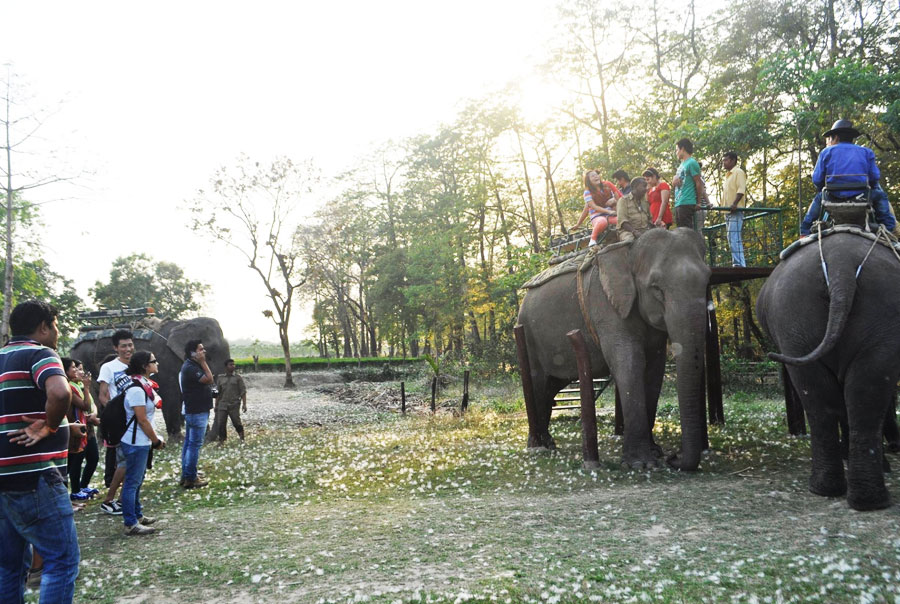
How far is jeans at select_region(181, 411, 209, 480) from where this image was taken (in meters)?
9.27

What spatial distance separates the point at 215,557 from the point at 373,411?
16332mm

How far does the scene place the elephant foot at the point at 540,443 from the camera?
1101 cm

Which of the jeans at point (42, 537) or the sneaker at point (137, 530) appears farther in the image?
the sneaker at point (137, 530)

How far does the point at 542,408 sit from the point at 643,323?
317 centimetres

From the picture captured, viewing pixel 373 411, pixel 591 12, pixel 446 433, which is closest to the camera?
pixel 446 433

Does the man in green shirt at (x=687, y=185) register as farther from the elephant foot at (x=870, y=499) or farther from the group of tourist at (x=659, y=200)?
the elephant foot at (x=870, y=499)

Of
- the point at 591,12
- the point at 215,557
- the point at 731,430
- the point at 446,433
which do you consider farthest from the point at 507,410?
the point at 591,12

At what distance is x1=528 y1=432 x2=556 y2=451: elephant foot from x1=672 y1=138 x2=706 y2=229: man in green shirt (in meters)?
4.56

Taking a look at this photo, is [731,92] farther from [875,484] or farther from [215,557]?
[215,557]

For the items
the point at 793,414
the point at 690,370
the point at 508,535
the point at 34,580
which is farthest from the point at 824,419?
the point at 34,580

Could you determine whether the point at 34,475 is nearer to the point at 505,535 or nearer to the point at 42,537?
the point at 42,537


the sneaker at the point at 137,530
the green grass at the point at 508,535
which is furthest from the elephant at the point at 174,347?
the sneaker at the point at 137,530

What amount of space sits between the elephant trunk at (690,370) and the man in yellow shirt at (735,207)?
2.43 meters

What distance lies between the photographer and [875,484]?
5.76m
